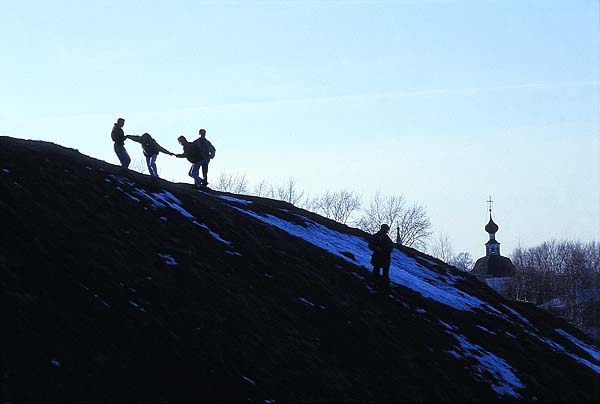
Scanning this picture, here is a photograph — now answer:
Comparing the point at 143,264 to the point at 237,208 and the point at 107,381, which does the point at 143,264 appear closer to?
the point at 107,381

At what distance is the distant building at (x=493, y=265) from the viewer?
140663 mm

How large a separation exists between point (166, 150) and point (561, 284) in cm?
9716

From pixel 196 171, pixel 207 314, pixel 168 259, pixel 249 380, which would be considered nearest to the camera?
pixel 249 380

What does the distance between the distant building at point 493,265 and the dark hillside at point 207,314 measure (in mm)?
108087

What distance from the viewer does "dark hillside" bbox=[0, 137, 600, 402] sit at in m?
16.0

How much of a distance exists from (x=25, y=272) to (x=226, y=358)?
14.2 feet

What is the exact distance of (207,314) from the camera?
19.9 metres

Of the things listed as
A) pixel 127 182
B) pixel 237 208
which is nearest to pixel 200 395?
pixel 127 182

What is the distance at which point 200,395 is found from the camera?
16250 millimetres

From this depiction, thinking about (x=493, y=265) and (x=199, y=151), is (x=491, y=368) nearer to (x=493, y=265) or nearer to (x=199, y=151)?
(x=199, y=151)

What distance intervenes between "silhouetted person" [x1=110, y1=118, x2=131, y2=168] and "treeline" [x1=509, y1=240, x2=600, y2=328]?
77.0m

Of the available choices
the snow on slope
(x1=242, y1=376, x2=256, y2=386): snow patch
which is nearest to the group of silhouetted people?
the snow on slope

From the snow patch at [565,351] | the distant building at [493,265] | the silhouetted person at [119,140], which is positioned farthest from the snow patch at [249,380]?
the distant building at [493,265]

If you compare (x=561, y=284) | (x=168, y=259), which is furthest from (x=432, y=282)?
(x=561, y=284)
